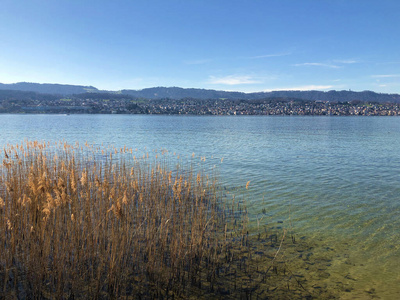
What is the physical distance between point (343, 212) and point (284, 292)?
7.37 m

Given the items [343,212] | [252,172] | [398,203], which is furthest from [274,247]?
[252,172]

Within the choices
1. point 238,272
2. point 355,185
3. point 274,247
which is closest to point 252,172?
point 355,185

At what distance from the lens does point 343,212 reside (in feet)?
40.9

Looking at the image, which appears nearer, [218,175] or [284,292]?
[284,292]

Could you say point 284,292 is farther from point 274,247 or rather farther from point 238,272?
point 274,247

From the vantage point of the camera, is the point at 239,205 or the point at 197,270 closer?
the point at 197,270

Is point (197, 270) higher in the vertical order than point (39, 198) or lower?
lower

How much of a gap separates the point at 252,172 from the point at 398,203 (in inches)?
363

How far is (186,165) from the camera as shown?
22234 mm

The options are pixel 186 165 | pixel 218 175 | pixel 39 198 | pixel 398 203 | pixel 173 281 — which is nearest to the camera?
pixel 173 281

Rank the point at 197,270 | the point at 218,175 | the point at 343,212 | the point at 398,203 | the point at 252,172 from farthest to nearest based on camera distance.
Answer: the point at 252,172, the point at 218,175, the point at 398,203, the point at 343,212, the point at 197,270

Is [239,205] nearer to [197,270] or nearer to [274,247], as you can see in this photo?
[274,247]

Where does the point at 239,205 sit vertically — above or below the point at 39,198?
below

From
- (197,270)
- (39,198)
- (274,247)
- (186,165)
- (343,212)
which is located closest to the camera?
(197,270)
